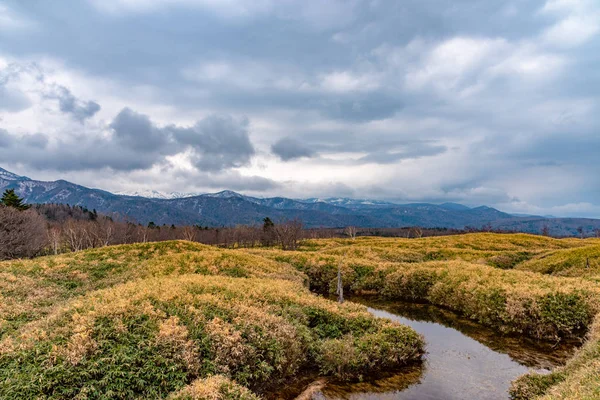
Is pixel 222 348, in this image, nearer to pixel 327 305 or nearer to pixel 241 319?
pixel 241 319

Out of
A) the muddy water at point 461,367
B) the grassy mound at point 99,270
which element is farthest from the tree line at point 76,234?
the muddy water at point 461,367

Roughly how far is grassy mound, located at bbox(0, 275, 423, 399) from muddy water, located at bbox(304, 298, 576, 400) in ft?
4.01

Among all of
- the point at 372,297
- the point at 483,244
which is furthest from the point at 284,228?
the point at 372,297

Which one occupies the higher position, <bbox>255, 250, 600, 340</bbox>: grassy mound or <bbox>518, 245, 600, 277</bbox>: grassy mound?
<bbox>518, 245, 600, 277</bbox>: grassy mound

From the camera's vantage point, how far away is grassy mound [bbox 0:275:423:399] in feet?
38.3

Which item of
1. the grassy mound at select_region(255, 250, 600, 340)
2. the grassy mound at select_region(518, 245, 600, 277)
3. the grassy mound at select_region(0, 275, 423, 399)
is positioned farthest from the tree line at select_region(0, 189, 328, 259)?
the grassy mound at select_region(0, 275, 423, 399)

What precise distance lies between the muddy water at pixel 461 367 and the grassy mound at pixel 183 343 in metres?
1.22

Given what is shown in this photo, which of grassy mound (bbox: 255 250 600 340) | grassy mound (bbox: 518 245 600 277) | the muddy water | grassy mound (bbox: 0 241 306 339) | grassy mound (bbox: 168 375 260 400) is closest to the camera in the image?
grassy mound (bbox: 168 375 260 400)

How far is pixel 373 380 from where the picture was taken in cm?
1652

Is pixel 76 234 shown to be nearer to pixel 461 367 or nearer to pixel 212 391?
pixel 212 391

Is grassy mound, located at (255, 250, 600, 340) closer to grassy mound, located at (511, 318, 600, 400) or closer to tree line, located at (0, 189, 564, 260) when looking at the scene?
grassy mound, located at (511, 318, 600, 400)

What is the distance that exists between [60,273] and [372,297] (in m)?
31.0

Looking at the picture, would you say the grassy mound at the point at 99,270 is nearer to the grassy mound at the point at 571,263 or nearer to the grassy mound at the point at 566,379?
the grassy mound at the point at 566,379

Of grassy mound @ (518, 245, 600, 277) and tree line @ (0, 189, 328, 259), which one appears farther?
tree line @ (0, 189, 328, 259)
